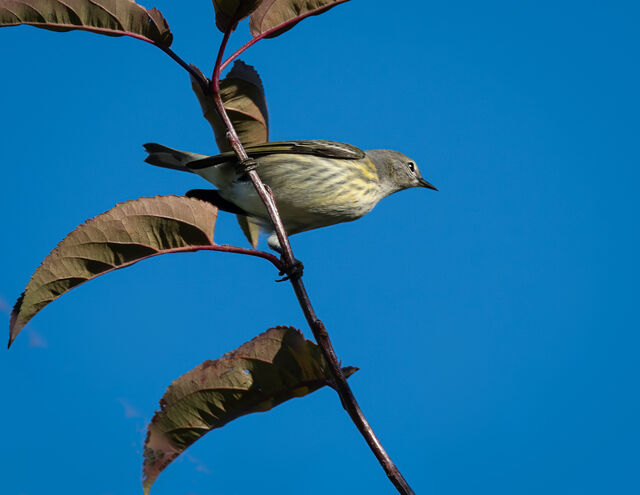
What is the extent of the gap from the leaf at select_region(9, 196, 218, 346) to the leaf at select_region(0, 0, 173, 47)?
619 mm

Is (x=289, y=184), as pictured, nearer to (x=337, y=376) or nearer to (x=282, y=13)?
(x=282, y=13)

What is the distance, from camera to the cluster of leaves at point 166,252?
1.76 meters

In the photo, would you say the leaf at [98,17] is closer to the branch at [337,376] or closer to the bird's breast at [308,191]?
the branch at [337,376]

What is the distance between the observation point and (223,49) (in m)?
2.07

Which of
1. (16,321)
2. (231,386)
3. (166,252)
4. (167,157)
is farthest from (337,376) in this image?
(167,157)

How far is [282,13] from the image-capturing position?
2215 mm

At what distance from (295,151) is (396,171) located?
1280 millimetres

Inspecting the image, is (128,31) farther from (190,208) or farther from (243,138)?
(243,138)

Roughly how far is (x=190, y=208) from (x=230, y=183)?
5.64 ft

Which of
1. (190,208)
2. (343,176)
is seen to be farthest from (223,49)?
(343,176)

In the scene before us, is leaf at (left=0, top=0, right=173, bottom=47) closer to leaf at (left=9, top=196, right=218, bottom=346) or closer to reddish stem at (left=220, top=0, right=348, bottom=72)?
reddish stem at (left=220, top=0, right=348, bottom=72)

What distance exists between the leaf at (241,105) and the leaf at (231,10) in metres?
0.54

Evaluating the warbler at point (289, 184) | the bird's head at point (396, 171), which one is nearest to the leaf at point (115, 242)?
the warbler at point (289, 184)

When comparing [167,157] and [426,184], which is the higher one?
[426,184]
